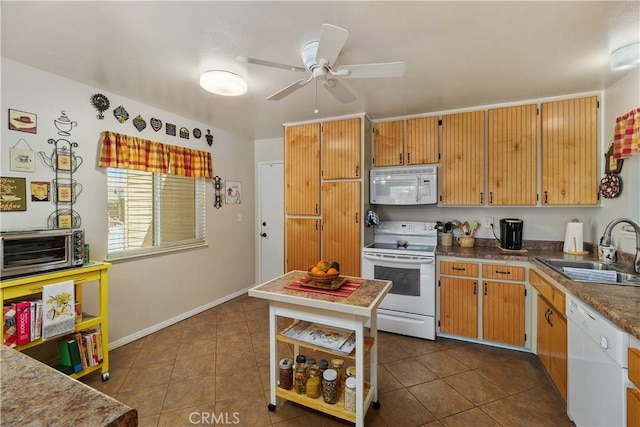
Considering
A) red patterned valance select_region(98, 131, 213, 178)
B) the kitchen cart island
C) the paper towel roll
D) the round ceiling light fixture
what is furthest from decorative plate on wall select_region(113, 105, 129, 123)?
the paper towel roll

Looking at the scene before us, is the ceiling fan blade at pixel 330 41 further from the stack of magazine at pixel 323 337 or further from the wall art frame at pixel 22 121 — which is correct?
the wall art frame at pixel 22 121

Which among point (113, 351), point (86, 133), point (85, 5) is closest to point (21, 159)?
point (86, 133)

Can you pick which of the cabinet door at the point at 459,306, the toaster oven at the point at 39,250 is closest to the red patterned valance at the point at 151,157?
the toaster oven at the point at 39,250

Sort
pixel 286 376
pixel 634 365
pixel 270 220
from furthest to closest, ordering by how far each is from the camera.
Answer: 1. pixel 270 220
2. pixel 286 376
3. pixel 634 365

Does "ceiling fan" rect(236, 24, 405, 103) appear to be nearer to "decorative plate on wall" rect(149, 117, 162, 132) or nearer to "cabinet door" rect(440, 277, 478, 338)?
"decorative plate on wall" rect(149, 117, 162, 132)

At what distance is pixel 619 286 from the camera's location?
166cm

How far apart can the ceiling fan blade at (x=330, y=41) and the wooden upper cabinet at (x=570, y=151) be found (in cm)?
247

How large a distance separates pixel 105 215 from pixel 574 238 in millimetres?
4525

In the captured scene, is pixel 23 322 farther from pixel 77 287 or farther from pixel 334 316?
pixel 334 316

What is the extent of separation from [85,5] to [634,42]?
3.31 metres

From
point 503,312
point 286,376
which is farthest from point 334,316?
point 503,312

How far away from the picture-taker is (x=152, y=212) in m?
3.18

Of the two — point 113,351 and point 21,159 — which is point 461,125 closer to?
point 21,159

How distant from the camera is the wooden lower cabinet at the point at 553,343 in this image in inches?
74.6
